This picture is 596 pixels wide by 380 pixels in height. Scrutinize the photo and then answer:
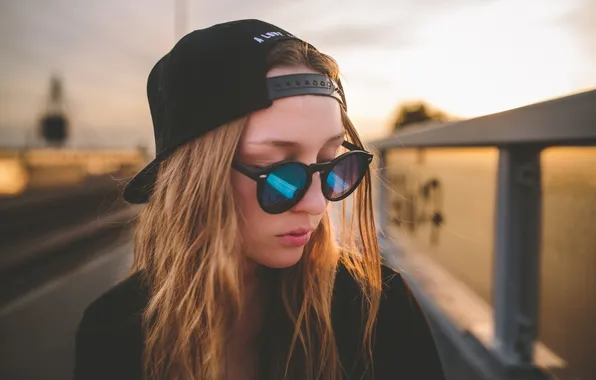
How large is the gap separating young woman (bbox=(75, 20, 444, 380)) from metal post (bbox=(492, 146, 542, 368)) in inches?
42.5

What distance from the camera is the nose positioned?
1.13 meters

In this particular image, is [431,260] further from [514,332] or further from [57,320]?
[57,320]

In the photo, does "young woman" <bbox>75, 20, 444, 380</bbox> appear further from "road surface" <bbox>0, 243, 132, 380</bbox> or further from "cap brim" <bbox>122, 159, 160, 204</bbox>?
"road surface" <bbox>0, 243, 132, 380</bbox>

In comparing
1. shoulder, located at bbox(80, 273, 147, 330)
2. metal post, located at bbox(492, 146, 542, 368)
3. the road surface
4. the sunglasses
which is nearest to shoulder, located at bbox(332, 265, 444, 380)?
the sunglasses

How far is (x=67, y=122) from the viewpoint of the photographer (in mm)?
25375

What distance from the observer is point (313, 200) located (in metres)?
1.14

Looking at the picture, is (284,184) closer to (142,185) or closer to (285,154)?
(285,154)

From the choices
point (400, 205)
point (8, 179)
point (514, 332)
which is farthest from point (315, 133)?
point (8, 179)

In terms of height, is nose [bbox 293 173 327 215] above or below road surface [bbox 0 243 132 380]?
above

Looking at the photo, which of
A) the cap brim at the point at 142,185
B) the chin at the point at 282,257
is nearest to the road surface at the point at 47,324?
the cap brim at the point at 142,185

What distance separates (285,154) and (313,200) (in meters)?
0.17

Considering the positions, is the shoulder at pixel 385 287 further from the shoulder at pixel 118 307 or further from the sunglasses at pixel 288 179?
the shoulder at pixel 118 307

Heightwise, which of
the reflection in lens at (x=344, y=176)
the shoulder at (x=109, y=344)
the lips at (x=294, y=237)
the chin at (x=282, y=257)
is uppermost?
the reflection in lens at (x=344, y=176)

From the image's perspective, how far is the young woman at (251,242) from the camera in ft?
3.49
